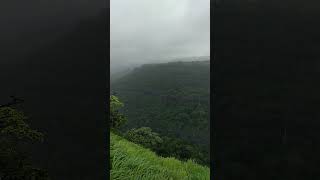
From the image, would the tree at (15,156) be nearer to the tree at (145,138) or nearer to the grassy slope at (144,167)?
the grassy slope at (144,167)

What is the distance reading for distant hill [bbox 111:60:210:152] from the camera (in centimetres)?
792

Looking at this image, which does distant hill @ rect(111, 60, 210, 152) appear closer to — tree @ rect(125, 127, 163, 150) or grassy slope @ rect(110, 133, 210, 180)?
tree @ rect(125, 127, 163, 150)

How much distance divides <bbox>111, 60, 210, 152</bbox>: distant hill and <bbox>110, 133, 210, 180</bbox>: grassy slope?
2.14 m

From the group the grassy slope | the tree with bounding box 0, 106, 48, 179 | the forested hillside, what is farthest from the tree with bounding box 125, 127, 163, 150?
the tree with bounding box 0, 106, 48, 179

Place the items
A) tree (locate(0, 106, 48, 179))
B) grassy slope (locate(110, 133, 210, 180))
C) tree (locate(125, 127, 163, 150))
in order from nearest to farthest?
tree (locate(0, 106, 48, 179)), grassy slope (locate(110, 133, 210, 180)), tree (locate(125, 127, 163, 150))

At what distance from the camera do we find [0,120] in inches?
73.4

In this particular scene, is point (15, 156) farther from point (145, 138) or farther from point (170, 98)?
point (170, 98)

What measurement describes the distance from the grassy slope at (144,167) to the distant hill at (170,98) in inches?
84.1

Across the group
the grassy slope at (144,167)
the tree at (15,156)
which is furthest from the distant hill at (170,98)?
the tree at (15,156)

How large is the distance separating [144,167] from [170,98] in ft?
11.6

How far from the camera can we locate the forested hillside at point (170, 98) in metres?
7.92

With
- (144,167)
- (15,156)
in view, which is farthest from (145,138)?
(15,156)

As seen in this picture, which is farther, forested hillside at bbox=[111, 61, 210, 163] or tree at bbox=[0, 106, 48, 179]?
forested hillside at bbox=[111, 61, 210, 163]
